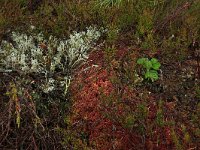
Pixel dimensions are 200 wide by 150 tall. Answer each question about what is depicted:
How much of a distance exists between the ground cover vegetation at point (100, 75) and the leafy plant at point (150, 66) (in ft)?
0.04

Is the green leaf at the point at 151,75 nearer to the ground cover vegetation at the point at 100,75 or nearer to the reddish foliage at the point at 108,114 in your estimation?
the ground cover vegetation at the point at 100,75

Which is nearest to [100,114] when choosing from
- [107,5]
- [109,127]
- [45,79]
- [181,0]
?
[109,127]

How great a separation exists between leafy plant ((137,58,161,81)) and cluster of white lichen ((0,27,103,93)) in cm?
63

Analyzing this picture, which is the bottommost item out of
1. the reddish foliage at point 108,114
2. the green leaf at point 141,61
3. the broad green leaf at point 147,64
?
the reddish foliage at point 108,114

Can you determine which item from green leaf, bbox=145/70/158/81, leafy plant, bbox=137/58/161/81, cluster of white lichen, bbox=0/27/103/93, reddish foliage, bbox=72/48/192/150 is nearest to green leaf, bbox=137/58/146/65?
leafy plant, bbox=137/58/161/81

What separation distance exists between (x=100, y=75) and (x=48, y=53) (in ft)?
2.03

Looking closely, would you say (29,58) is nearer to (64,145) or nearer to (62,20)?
(62,20)

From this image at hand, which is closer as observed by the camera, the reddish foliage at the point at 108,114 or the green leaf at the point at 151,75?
the reddish foliage at the point at 108,114

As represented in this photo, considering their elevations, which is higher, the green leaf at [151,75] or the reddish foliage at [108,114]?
the green leaf at [151,75]

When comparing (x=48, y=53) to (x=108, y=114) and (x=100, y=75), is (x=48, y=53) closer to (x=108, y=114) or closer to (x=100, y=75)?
(x=100, y=75)

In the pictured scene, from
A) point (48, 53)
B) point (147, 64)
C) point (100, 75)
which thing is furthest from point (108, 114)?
point (48, 53)

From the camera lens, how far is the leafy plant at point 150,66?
3.50 m

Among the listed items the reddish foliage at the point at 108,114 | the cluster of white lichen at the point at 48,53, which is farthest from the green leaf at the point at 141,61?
the cluster of white lichen at the point at 48,53

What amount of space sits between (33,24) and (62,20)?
1.15ft
